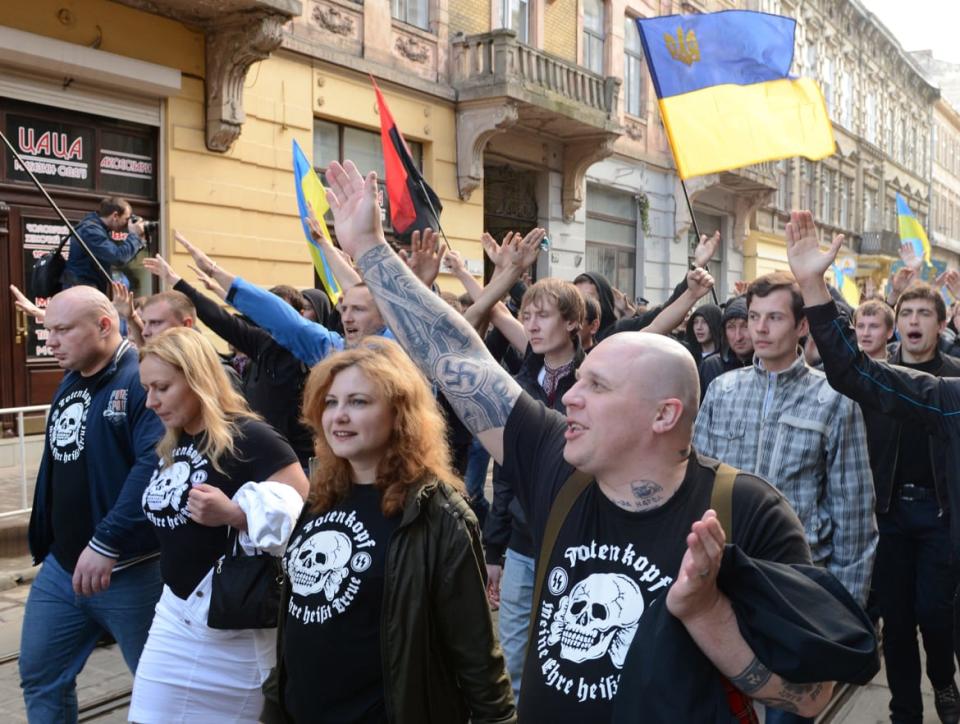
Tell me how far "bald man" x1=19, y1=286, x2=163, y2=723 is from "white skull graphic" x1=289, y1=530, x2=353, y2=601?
1.16 meters

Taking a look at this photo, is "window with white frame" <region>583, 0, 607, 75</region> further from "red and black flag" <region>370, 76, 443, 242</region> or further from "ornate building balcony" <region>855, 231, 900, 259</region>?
"ornate building balcony" <region>855, 231, 900, 259</region>

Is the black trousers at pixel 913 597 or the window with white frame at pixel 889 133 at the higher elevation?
the window with white frame at pixel 889 133

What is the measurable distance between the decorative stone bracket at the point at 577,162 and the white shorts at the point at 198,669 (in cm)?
1583

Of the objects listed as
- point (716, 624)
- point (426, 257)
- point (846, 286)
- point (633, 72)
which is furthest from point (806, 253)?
point (633, 72)

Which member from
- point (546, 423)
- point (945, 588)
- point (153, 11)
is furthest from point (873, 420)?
point (153, 11)

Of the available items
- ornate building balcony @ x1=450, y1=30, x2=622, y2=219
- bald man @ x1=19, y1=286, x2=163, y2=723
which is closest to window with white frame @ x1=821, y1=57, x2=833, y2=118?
ornate building balcony @ x1=450, y1=30, x2=622, y2=219

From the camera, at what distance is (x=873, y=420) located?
454cm

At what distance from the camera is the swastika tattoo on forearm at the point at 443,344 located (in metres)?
2.44

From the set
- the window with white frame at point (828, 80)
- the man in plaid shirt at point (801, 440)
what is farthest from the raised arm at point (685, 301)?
the window with white frame at point (828, 80)

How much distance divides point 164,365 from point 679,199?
67.1ft

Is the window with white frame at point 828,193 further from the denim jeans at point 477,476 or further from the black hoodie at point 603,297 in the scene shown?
the black hoodie at point 603,297

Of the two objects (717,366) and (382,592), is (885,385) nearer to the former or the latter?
(382,592)

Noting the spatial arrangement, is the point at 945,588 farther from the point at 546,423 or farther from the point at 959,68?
the point at 959,68

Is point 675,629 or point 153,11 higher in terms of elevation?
point 153,11
